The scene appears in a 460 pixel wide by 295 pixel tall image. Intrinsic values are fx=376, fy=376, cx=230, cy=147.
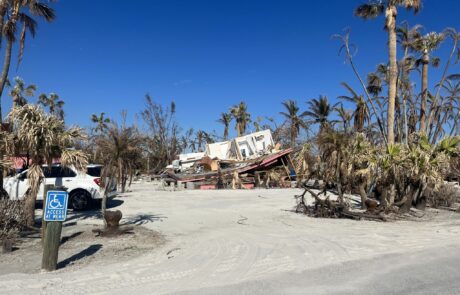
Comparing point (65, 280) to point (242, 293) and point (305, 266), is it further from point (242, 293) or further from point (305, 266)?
point (305, 266)

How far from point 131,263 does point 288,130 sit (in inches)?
1697

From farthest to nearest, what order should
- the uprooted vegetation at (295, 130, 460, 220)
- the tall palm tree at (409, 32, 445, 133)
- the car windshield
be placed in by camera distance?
the tall palm tree at (409, 32, 445, 133), the car windshield, the uprooted vegetation at (295, 130, 460, 220)

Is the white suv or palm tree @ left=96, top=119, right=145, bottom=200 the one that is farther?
the white suv

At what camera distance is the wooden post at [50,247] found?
6.52 metres

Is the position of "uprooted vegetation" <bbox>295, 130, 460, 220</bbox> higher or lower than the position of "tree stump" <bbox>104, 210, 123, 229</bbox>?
higher

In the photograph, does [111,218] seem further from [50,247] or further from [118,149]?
[50,247]

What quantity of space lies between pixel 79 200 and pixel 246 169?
676 inches

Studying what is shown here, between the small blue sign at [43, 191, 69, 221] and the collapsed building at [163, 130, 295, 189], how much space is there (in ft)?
72.2

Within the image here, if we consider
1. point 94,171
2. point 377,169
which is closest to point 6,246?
point 94,171

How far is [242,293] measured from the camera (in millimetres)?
5273

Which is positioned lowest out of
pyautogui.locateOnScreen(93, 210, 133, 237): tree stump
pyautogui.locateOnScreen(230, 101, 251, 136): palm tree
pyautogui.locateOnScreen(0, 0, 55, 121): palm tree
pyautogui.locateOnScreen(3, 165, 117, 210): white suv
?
pyautogui.locateOnScreen(93, 210, 133, 237): tree stump

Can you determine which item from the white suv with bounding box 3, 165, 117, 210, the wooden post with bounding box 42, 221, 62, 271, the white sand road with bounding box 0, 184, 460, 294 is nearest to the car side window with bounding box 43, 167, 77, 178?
the white suv with bounding box 3, 165, 117, 210

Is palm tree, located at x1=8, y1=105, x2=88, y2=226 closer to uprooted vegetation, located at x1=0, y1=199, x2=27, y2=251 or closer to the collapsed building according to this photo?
uprooted vegetation, located at x1=0, y1=199, x2=27, y2=251

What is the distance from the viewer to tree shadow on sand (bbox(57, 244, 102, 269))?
7.15 m
